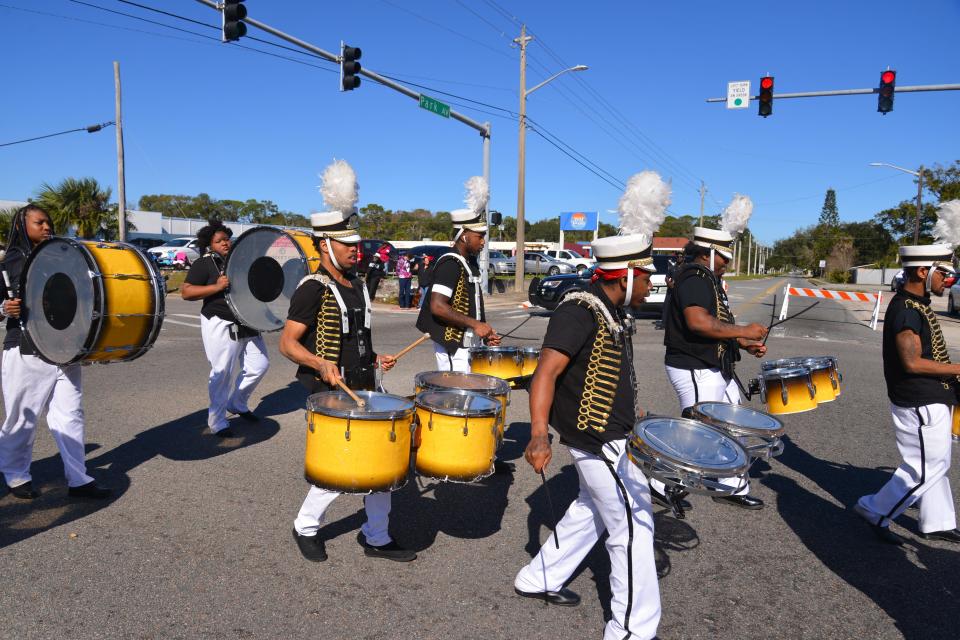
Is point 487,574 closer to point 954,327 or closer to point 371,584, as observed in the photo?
point 371,584

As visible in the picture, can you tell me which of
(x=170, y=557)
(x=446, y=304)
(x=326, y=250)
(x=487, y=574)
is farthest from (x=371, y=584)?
(x=446, y=304)

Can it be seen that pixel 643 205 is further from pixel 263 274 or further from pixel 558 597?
pixel 263 274

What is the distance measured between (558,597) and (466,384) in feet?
4.81

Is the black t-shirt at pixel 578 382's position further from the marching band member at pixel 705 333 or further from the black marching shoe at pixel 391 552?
the marching band member at pixel 705 333

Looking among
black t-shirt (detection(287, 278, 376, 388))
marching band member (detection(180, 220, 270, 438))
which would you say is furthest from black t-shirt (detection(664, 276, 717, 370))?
marching band member (detection(180, 220, 270, 438))

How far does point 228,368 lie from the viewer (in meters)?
6.42

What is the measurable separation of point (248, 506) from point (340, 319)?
1.67 m

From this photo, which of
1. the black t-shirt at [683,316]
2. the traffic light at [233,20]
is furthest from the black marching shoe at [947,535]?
the traffic light at [233,20]

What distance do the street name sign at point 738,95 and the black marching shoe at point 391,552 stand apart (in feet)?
58.3

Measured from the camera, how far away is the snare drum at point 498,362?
5.26 metres

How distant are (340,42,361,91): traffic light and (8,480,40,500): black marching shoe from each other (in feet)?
39.2

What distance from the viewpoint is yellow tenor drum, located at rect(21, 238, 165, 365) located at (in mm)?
4422

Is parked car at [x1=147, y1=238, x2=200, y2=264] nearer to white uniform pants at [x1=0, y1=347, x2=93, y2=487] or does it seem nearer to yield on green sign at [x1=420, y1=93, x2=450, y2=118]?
yield on green sign at [x1=420, y1=93, x2=450, y2=118]

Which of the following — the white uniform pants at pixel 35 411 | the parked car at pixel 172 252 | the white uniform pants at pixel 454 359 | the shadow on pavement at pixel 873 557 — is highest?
the parked car at pixel 172 252
